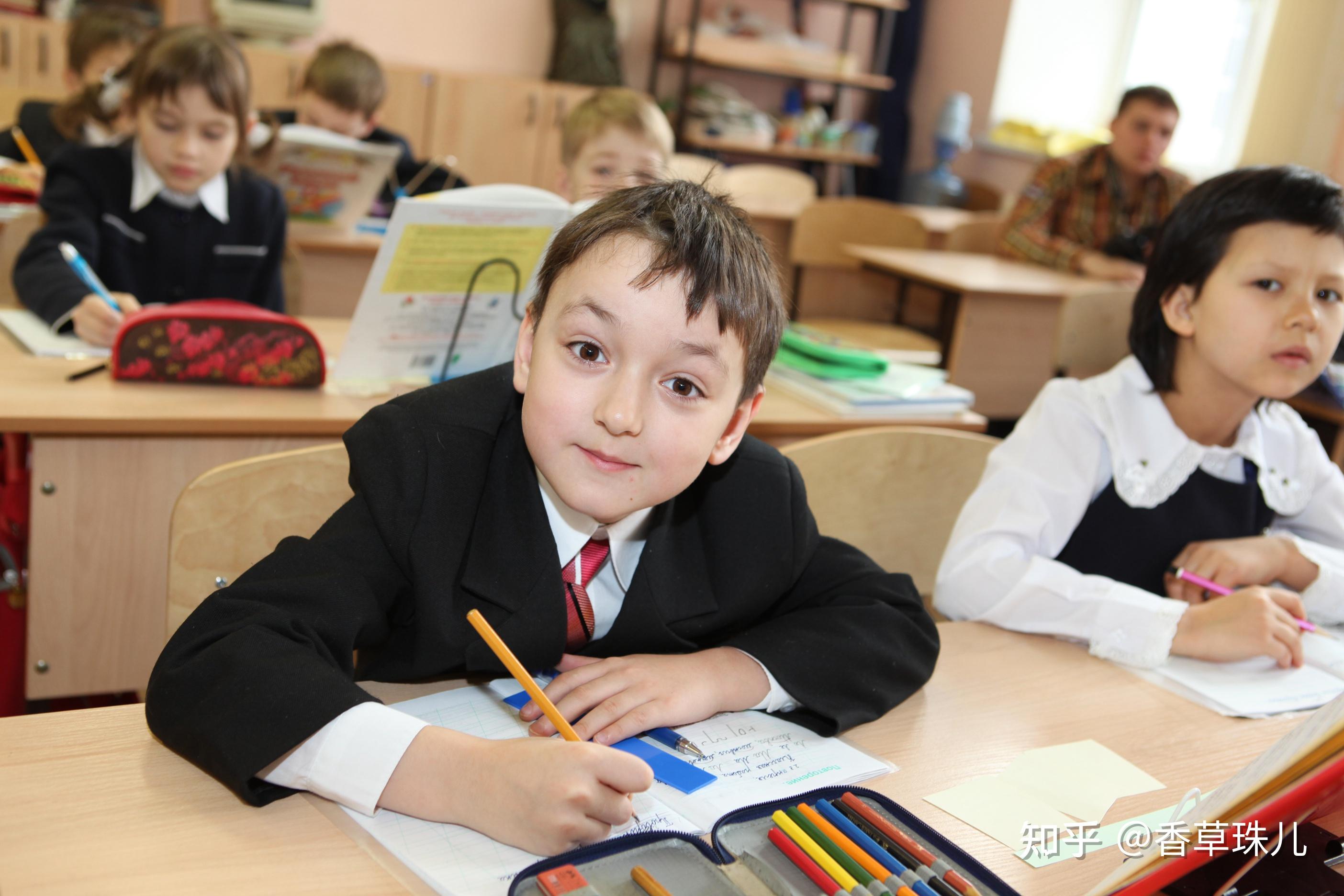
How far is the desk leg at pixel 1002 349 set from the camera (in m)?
3.71

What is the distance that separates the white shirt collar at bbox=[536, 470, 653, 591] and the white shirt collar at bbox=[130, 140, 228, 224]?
5.49 feet

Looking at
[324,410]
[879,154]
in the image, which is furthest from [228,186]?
[879,154]

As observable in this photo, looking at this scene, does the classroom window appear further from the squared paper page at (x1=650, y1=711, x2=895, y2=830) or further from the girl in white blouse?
the squared paper page at (x1=650, y1=711, x2=895, y2=830)

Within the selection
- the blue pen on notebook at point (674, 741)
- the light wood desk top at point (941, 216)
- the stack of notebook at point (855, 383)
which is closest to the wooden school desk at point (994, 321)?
the light wood desk top at point (941, 216)

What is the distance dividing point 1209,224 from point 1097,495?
1.19 ft

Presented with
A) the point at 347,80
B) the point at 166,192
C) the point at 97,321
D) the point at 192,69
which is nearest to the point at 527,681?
the point at 97,321

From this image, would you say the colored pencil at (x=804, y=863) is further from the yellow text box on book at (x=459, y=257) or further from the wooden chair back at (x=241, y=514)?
the yellow text box on book at (x=459, y=257)

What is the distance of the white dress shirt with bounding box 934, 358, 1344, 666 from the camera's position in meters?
1.21

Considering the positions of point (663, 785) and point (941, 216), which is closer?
point (663, 785)

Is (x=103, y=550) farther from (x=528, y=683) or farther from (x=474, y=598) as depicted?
(x=528, y=683)

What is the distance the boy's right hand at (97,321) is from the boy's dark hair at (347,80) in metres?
1.98

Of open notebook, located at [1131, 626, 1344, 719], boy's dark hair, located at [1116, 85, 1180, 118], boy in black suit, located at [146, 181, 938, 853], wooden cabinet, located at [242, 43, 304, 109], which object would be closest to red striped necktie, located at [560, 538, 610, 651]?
boy in black suit, located at [146, 181, 938, 853]

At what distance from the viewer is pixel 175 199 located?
2.32m

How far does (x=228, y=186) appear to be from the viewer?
7.84ft
